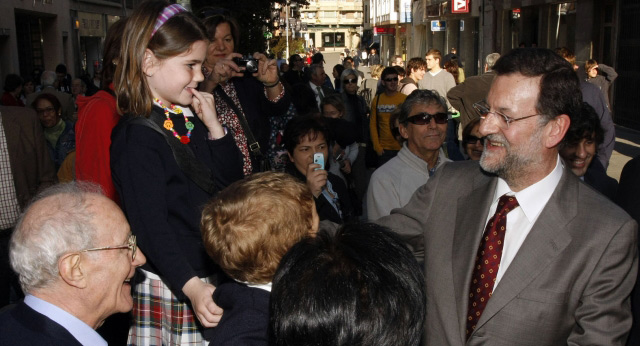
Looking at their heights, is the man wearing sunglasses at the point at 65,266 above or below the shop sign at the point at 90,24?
below

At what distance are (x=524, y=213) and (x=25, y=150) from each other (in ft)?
13.3

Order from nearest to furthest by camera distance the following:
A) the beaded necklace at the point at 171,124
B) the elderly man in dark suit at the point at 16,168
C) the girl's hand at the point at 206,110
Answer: the beaded necklace at the point at 171,124 → the girl's hand at the point at 206,110 → the elderly man in dark suit at the point at 16,168

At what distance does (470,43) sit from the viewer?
36438mm

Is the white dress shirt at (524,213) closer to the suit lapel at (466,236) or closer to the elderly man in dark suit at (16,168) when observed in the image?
the suit lapel at (466,236)

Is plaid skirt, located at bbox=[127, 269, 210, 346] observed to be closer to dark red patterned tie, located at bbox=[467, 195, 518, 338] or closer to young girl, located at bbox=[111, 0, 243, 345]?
young girl, located at bbox=[111, 0, 243, 345]

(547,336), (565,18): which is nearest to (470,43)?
(565,18)

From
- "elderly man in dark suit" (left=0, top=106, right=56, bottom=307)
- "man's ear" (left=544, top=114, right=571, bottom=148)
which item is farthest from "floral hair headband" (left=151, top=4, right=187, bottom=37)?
"elderly man in dark suit" (left=0, top=106, right=56, bottom=307)

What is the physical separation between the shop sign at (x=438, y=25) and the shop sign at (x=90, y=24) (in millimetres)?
18492

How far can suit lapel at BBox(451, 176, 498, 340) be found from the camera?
2.65 metres

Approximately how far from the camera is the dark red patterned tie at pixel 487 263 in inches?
102

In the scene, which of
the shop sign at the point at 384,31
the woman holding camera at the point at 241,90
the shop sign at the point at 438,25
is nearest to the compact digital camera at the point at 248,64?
the woman holding camera at the point at 241,90

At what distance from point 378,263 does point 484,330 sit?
35.0 inches

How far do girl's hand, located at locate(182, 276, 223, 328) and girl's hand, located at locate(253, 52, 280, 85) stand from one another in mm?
2059

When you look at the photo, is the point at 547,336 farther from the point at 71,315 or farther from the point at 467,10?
the point at 467,10
